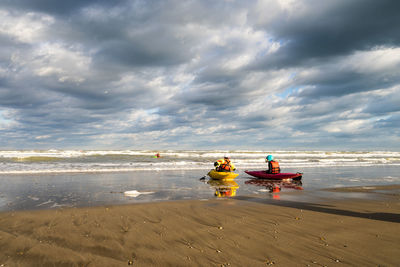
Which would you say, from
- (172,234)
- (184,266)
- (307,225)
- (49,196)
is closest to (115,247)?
(172,234)

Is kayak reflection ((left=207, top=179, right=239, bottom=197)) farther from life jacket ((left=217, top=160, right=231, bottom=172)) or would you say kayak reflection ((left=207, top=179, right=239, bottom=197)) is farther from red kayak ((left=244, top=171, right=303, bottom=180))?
red kayak ((left=244, top=171, right=303, bottom=180))

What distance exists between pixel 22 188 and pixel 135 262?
13275 millimetres

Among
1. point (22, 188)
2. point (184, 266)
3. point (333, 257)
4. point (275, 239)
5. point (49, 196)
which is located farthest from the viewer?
point (22, 188)

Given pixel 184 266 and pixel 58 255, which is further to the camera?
pixel 58 255

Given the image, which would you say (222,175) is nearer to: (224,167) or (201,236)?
(224,167)

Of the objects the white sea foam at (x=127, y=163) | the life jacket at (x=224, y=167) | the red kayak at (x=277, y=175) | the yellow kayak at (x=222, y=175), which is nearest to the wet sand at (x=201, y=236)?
the red kayak at (x=277, y=175)

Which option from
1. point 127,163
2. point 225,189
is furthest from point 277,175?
point 127,163

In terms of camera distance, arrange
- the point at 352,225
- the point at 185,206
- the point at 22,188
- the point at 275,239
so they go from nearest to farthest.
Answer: the point at 275,239, the point at 352,225, the point at 185,206, the point at 22,188

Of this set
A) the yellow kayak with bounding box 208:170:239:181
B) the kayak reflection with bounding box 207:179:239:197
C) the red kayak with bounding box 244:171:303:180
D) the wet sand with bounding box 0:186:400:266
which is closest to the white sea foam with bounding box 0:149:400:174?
the yellow kayak with bounding box 208:170:239:181

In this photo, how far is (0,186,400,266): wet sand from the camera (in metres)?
4.85

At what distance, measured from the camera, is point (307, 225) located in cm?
717

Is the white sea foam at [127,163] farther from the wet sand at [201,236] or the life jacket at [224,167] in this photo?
the wet sand at [201,236]

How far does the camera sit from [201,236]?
6.21 meters

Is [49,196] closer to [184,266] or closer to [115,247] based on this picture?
[115,247]
